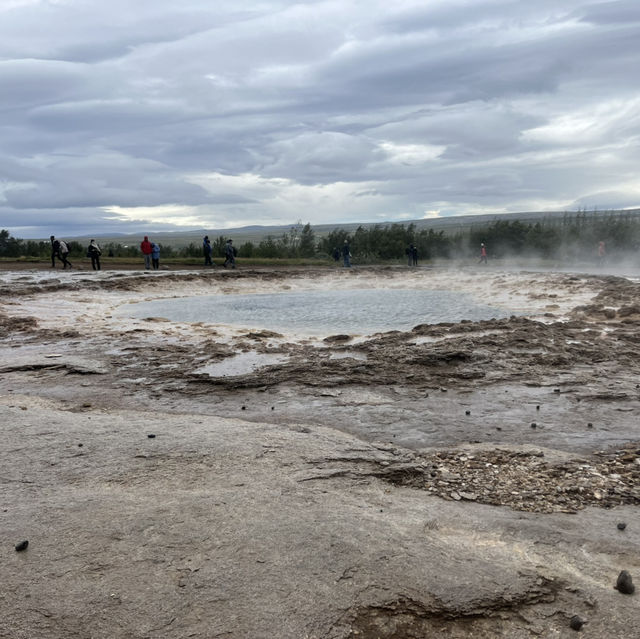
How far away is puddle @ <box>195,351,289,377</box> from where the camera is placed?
7.40 m

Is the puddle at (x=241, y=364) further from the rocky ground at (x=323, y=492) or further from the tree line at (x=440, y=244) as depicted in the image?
the tree line at (x=440, y=244)

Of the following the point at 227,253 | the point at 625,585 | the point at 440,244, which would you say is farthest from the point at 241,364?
the point at 440,244

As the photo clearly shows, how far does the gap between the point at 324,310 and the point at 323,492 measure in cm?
1112

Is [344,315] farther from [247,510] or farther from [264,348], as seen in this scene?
[247,510]

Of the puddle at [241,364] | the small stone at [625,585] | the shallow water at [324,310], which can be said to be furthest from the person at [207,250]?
the small stone at [625,585]

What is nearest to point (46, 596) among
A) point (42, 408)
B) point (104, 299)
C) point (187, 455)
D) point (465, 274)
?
point (187, 455)

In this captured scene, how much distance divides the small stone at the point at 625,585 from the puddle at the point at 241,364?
5214 millimetres

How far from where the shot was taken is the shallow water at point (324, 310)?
1205cm

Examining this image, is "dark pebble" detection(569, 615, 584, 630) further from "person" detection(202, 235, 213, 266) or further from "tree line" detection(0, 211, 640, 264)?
"tree line" detection(0, 211, 640, 264)

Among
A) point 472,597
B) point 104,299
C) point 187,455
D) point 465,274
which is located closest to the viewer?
point 472,597

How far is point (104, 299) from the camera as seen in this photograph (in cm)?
1702

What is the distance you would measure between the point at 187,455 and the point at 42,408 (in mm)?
2243

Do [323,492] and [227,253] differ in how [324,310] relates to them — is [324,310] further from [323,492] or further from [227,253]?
[227,253]

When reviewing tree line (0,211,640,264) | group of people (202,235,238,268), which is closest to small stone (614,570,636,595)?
group of people (202,235,238,268)
